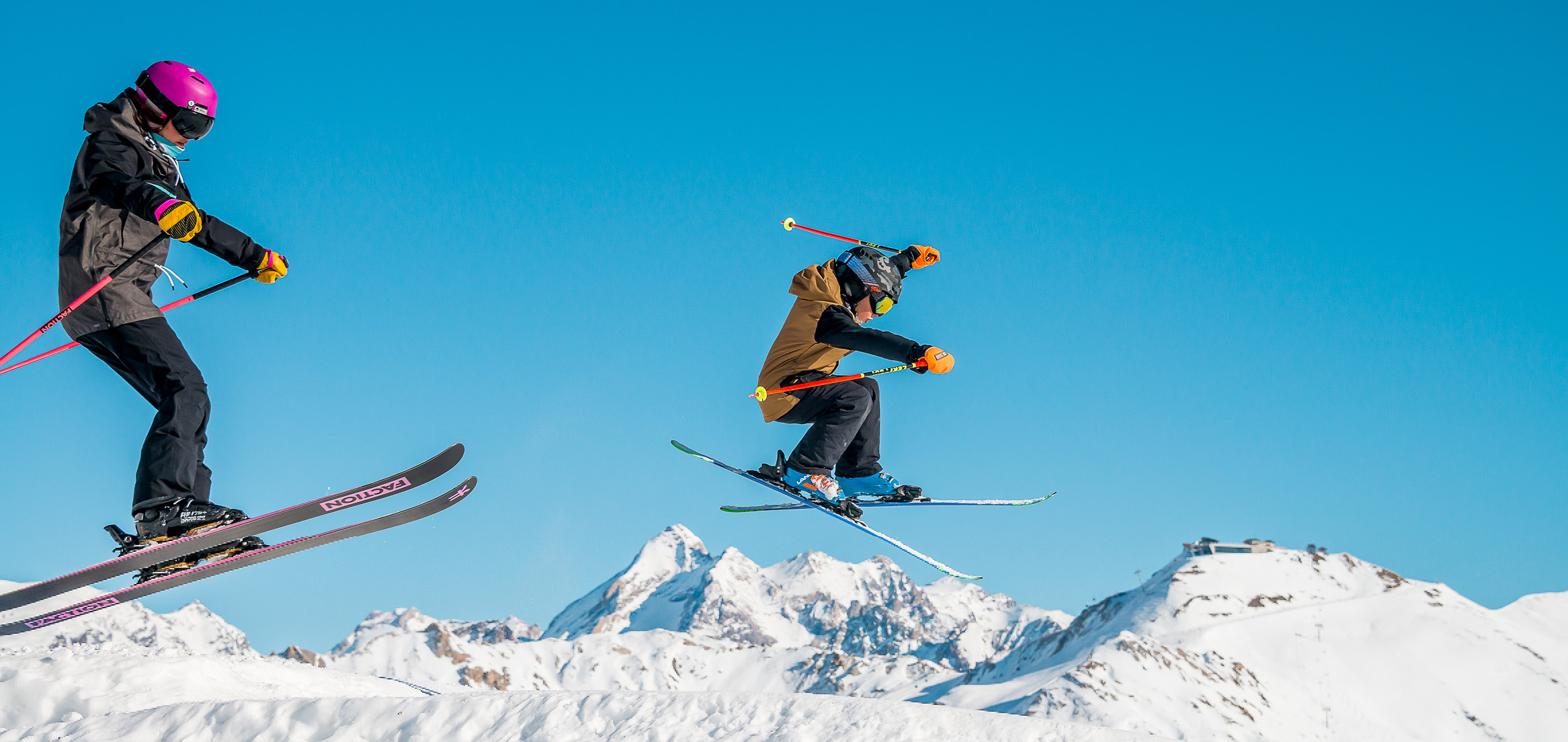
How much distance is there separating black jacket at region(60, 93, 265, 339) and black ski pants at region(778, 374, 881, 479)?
5148 millimetres

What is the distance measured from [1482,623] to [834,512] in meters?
193

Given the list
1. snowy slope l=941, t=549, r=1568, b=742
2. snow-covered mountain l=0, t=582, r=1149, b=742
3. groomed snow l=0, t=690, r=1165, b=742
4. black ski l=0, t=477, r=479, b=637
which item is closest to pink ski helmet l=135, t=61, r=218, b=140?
black ski l=0, t=477, r=479, b=637

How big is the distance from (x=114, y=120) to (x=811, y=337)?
5.61 metres

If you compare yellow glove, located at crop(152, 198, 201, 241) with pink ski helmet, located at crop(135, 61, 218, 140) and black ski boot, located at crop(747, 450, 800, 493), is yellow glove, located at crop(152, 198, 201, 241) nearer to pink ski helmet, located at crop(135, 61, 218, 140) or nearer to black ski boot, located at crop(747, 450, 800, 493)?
pink ski helmet, located at crop(135, 61, 218, 140)

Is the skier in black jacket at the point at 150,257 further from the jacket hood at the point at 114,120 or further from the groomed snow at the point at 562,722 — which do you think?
the groomed snow at the point at 562,722

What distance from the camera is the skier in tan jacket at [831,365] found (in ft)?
31.4

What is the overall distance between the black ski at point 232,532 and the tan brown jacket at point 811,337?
347cm

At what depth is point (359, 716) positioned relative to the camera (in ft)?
22.8

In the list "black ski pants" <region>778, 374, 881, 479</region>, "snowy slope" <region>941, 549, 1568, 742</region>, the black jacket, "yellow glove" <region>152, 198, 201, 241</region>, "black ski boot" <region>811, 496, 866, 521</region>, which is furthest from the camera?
"snowy slope" <region>941, 549, 1568, 742</region>

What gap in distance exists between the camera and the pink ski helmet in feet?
21.4

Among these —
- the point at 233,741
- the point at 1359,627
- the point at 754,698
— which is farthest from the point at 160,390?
the point at 1359,627

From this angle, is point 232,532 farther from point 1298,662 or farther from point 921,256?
point 1298,662

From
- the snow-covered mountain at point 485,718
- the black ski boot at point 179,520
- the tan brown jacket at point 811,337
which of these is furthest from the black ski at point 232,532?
the tan brown jacket at point 811,337

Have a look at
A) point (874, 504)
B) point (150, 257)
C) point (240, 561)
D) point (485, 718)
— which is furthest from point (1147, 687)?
point (150, 257)
